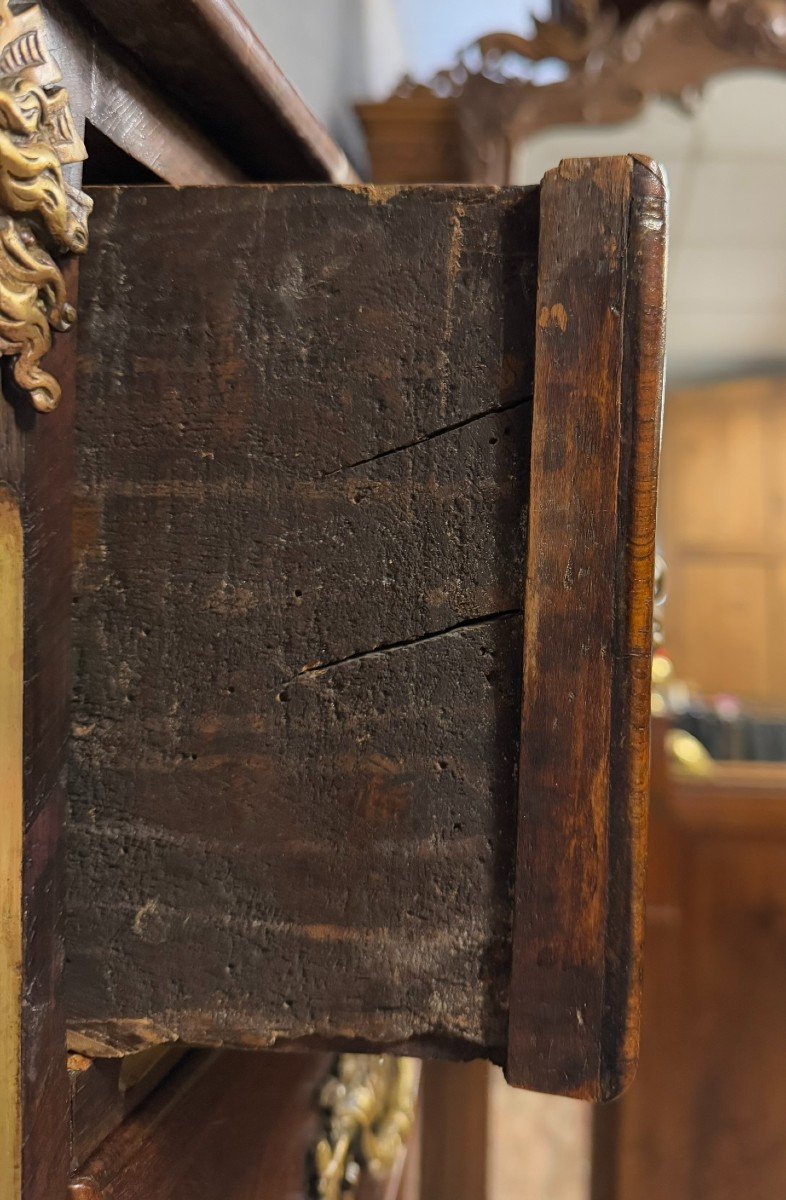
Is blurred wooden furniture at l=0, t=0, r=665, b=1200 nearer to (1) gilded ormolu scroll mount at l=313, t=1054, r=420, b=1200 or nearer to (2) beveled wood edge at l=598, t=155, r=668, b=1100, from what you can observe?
(2) beveled wood edge at l=598, t=155, r=668, b=1100

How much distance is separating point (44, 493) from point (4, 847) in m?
0.14

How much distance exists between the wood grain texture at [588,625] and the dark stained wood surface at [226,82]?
6.4 inches

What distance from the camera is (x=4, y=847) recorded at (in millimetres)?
406

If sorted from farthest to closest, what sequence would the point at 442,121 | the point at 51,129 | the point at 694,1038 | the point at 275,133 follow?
the point at 694,1038
the point at 442,121
the point at 275,133
the point at 51,129

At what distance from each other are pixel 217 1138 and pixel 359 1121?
0.32 meters

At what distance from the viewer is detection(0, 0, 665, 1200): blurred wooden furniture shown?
416 millimetres

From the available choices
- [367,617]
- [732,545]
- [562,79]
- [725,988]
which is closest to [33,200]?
[367,617]

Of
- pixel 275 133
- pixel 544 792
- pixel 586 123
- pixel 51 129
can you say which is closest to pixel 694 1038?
pixel 586 123

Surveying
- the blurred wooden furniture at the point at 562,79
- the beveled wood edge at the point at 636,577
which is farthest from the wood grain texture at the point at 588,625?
the blurred wooden furniture at the point at 562,79

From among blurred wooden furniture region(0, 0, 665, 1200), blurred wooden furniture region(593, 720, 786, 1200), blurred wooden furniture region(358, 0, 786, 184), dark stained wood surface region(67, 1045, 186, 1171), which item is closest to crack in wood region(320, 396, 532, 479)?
blurred wooden furniture region(0, 0, 665, 1200)

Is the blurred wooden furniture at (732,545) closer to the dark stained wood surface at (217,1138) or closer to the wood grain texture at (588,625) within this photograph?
the dark stained wood surface at (217,1138)

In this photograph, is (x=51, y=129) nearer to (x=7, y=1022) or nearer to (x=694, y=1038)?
(x=7, y=1022)

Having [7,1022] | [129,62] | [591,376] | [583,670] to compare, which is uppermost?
[129,62]

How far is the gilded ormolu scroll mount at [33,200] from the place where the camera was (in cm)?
→ 36
